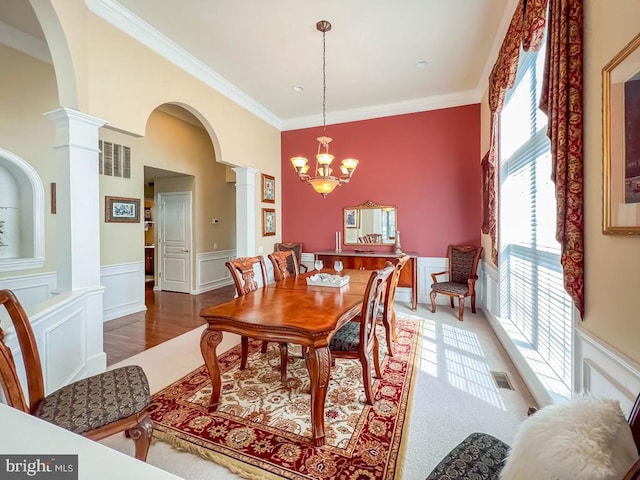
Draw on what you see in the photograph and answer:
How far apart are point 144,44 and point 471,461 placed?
4.16 meters

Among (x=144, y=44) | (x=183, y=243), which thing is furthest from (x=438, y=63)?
(x=183, y=243)

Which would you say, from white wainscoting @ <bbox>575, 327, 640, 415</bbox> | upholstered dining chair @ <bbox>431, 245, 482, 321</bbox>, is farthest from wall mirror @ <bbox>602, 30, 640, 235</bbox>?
upholstered dining chair @ <bbox>431, 245, 482, 321</bbox>

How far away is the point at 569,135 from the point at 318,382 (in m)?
1.83

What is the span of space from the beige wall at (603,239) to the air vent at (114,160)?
17.1 feet

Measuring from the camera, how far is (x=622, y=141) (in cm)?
117

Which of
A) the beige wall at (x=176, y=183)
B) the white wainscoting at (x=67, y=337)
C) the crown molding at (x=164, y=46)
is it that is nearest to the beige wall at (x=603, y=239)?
the white wainscoting at (x=67, y=337)

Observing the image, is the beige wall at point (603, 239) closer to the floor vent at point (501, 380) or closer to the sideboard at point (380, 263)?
the floor vent at point (501, 380)

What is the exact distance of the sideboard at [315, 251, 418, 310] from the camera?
15.0 feet

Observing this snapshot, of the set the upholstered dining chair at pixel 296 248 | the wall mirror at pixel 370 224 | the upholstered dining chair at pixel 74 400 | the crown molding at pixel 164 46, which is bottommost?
the upholstered dining chair at pixel 74 400

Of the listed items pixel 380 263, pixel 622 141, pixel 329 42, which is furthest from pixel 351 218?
pixel 622 141

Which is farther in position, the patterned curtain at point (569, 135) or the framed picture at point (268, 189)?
the framed picture at point (268, 189)

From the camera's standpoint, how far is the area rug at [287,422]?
1.61m

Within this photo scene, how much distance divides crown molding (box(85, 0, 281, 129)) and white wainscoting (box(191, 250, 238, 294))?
3170mm

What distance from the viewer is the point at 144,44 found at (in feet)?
10.0
